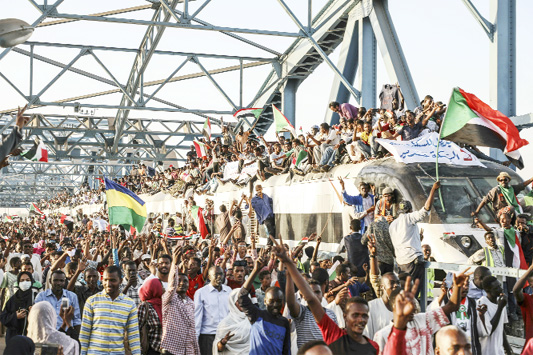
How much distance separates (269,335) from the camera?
6.06 metres

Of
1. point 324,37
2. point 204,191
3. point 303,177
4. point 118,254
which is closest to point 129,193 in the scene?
point 303,177

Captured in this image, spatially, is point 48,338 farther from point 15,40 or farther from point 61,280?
point 15,40

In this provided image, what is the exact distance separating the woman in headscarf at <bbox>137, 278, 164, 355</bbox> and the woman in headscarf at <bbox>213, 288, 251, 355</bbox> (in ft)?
2.31

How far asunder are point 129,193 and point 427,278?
8.76m

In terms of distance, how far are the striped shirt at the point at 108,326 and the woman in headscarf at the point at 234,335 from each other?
2.49 ft

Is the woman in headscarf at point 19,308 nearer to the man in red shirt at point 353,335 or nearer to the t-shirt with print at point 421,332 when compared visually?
the man in red shirt at point 353,335

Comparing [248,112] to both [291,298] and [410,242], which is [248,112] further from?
[291,298]

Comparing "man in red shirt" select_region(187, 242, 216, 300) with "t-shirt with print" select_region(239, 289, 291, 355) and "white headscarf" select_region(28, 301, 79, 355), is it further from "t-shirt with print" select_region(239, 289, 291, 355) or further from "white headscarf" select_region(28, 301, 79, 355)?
"white headscarf" select_region(28, 301, 79, 355)

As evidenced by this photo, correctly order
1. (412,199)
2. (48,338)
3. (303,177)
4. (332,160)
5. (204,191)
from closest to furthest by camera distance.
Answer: (48,338), (412,199), (332,160), (303,177), (204,191)

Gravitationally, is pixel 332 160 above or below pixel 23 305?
above

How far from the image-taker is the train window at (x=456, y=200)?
10766 mm

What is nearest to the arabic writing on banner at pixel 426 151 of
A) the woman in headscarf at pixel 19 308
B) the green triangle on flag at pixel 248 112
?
the woman in headscarf at pixel 19 308

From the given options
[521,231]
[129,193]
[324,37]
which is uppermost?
[324,37]

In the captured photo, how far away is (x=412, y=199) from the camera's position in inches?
432
